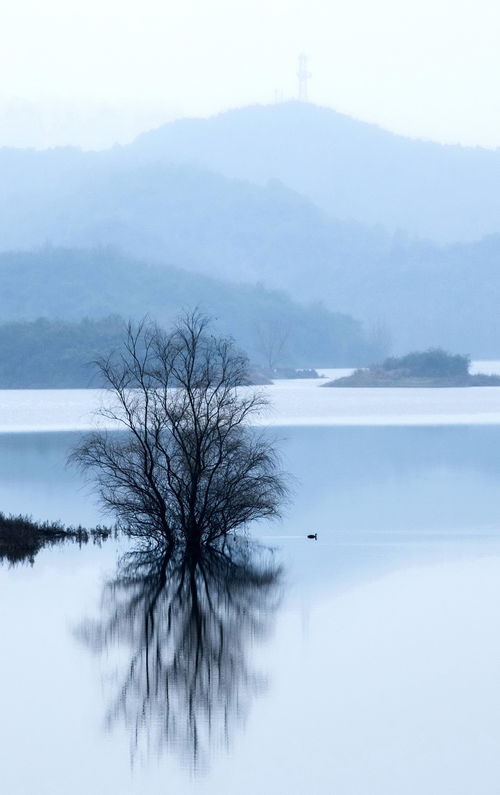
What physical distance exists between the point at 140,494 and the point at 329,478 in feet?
48.7

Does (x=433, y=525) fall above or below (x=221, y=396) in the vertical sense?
below

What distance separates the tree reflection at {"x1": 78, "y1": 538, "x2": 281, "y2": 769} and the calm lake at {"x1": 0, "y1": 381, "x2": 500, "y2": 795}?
0.11 feet

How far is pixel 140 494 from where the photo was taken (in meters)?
22.1

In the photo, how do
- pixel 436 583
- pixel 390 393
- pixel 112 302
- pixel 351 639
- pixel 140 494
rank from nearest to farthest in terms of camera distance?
pixel 351 639
pixel 436 583
pixel 140 494
pixel 390 393
pixel 112 302

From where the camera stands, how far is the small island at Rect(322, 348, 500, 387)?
406ft

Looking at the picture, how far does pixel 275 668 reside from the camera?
48.0 feet

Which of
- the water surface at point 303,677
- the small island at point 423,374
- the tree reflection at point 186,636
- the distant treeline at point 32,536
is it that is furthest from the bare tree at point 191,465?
the small island at point 423,374

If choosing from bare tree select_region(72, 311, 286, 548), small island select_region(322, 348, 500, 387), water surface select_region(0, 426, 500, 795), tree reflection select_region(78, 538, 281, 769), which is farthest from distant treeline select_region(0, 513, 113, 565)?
small island select_region(322, 348, 500, 387)

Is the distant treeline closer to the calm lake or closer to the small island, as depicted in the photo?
the calm lake

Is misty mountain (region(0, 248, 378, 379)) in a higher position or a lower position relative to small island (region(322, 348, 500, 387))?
higher

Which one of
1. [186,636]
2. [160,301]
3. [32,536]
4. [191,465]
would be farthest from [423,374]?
[186,636]

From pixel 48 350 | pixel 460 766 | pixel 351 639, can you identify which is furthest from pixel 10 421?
pixel 48 350

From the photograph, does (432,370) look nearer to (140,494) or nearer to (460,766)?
(140,494)

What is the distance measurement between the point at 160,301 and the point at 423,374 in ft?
219
